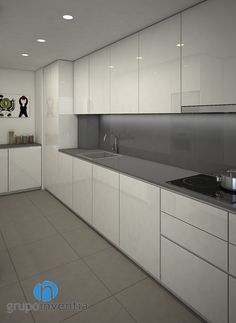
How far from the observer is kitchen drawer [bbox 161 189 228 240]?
5.44 ft

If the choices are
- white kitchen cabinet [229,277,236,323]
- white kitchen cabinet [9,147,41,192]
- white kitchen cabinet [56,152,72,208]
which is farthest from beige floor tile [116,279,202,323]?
white kitchen cabinet [9,147,41,192]

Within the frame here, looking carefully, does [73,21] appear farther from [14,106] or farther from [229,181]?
[14,106]

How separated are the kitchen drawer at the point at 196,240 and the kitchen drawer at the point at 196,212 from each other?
0.14ft

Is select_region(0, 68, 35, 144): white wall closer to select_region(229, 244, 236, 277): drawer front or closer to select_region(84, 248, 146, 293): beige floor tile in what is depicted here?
select_region(84, 248, 146, 293): beige floor tile

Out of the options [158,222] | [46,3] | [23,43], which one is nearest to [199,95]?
[158,222]

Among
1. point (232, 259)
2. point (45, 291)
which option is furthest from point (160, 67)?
point (45, 291)

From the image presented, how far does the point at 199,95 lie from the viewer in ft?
6.97

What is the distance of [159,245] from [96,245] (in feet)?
3.29

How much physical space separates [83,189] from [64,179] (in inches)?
28.8

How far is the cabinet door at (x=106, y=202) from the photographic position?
2771 mm

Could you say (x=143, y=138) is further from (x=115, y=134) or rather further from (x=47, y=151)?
(x=47, y=151)

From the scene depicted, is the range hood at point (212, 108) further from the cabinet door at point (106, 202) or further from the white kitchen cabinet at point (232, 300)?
the white kitchen cabinet at point (232, 300)

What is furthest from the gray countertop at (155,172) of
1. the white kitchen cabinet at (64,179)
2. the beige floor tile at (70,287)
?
the beige floor tile at (70,287)

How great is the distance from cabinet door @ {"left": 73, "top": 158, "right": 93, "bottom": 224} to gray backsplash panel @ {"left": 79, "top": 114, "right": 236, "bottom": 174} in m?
0.65
